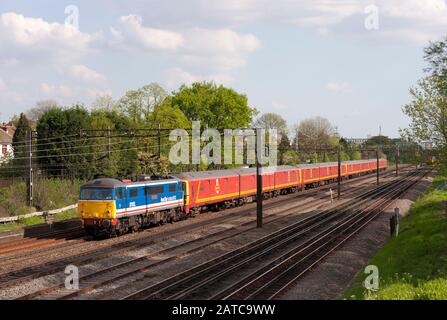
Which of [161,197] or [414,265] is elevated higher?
[161,197]

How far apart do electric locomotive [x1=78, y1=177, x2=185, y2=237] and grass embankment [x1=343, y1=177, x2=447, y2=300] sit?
13.6 meters

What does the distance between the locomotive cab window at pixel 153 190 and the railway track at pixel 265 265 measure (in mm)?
7453

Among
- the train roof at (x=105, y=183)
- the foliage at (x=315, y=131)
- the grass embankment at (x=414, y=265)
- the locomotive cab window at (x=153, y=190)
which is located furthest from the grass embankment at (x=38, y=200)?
the foliage at (x=315, y=131)

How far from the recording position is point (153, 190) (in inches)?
1303

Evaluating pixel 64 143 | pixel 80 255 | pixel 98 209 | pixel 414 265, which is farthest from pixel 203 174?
pixel 414 265

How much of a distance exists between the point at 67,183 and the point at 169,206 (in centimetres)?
1374

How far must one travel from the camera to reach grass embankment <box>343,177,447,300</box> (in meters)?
15.8

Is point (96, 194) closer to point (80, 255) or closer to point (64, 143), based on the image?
point (80, 255)

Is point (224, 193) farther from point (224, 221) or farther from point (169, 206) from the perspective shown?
point (169, 206)

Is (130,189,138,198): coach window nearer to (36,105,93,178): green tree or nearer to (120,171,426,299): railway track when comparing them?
(120,171,426,299): railway track

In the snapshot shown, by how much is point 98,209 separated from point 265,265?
10.8 metres

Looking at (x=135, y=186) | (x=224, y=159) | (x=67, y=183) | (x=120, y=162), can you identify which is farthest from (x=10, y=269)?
(x=224, y=159)

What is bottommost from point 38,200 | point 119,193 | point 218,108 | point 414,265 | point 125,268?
point 125,268
